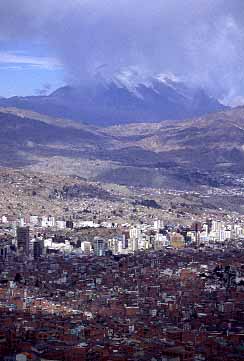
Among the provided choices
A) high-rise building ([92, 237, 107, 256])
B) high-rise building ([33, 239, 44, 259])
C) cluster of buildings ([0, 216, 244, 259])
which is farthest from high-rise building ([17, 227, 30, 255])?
high-rise building ([92, 237, 107, 256])

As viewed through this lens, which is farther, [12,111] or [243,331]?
[12,111]

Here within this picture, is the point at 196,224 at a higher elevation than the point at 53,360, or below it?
higher

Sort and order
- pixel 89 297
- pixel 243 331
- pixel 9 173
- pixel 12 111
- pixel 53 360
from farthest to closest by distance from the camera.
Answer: pixel 12 111 < pixel 9 173 < pixel 89 297 < pixel 243 331 < pixel 53 360

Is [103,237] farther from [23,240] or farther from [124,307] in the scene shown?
[124,307]

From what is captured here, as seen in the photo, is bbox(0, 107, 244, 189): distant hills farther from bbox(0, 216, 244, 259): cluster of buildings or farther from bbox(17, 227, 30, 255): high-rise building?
bbox(17, 227, 30, 255): high-rise building

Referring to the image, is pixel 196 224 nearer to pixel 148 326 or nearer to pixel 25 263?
pixel 25 263

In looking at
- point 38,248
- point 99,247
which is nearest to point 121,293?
point 38,248

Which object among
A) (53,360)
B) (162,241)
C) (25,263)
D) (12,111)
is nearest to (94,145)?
(12,111)
